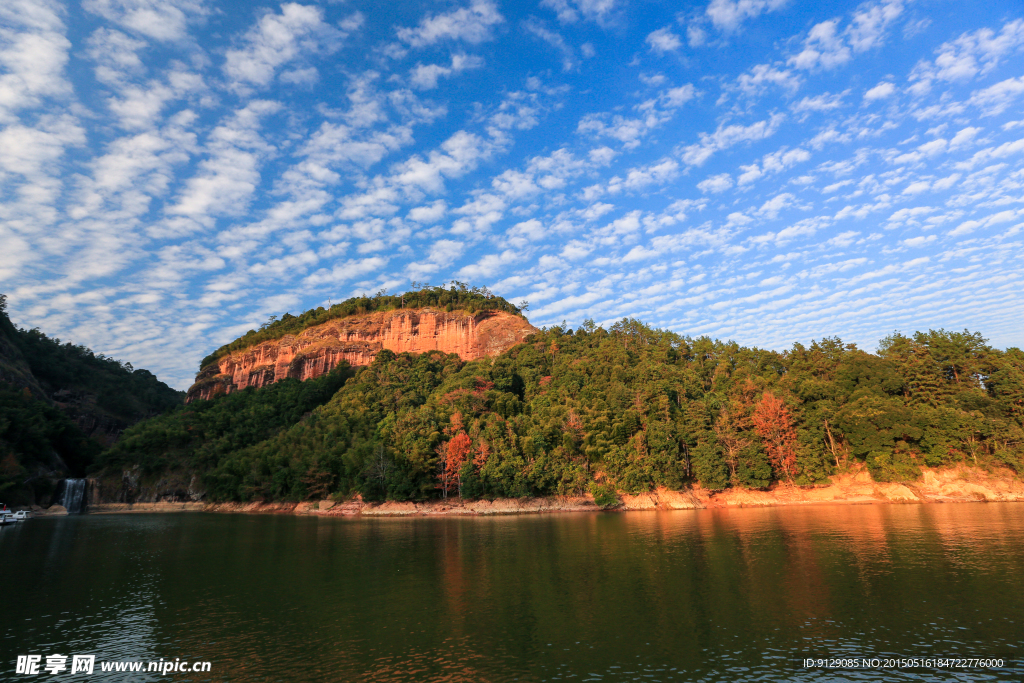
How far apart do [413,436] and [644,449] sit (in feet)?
99.4

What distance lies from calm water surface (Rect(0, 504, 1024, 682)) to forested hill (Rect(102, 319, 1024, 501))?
2148cm

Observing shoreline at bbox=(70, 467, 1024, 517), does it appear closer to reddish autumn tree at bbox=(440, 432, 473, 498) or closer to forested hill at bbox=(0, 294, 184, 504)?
reddish autumn tree at bbox=(440, 432, 473, 498)

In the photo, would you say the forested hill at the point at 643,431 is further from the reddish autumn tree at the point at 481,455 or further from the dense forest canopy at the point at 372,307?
the dense forest canopy at the point at 372,307

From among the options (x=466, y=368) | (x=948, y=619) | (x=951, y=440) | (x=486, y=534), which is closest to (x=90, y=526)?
(x=486, y=534)

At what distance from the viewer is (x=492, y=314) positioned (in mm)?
112625

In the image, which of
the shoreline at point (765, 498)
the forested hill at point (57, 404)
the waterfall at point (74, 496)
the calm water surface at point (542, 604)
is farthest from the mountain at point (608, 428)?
the calm water surface at point (542, 604)

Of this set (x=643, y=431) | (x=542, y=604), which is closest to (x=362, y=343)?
(x=643, y=431)

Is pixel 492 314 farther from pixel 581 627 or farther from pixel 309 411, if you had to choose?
pixel 581 627

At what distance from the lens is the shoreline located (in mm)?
49522

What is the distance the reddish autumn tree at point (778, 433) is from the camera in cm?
5678

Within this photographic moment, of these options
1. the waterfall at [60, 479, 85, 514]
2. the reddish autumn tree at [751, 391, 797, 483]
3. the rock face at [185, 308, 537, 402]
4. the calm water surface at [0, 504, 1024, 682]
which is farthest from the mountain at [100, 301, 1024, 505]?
the calm water surface at [0, 504, 1024, 682]

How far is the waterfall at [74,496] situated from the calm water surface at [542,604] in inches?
2092

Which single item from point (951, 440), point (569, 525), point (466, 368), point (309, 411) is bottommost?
point (569, 525)

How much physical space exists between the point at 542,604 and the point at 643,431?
45.9m
